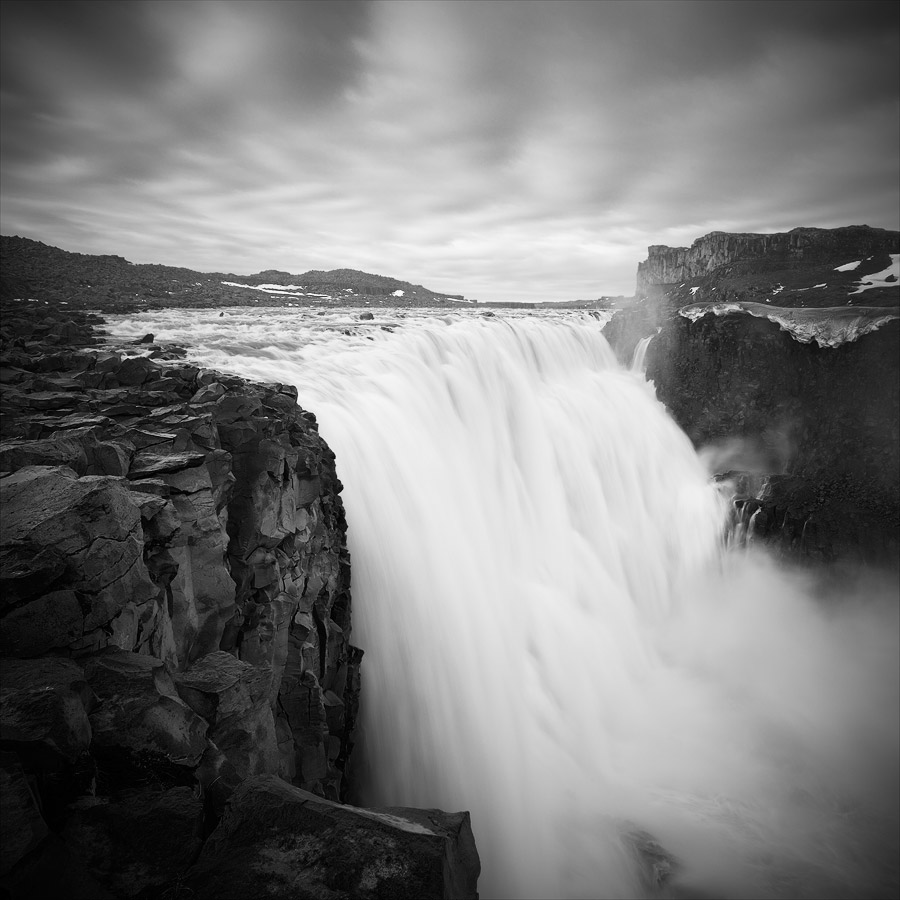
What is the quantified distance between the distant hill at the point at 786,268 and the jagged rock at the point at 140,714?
28.9 metres

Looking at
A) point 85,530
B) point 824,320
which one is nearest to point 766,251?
point 824,320

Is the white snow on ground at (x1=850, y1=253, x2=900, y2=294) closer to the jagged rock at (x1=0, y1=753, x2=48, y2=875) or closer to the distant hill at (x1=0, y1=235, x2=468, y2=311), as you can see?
the jagged rock at (x1=0, y1=753, x2=48, y2=875)

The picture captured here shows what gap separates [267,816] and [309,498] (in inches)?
240

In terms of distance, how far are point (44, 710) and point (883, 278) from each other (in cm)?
4541

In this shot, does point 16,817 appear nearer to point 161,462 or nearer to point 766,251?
point 161,462

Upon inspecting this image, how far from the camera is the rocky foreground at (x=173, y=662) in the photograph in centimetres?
292

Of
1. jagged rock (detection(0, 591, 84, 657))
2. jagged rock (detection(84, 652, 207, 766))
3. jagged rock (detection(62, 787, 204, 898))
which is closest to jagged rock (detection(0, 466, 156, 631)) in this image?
jagged rock (detection(0, 591, 84, 657))

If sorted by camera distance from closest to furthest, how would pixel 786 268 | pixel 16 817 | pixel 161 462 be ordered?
pixel 16 817 < pixel 161 462 < pixel 786 268

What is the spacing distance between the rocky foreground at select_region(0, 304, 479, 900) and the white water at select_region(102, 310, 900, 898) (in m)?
2.70

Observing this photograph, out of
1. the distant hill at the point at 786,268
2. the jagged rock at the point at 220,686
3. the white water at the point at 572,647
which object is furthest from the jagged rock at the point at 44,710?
the distant hill at the point at 786,268

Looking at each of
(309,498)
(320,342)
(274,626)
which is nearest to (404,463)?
(309,498)

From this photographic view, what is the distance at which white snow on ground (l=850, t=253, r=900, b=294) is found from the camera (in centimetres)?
2950

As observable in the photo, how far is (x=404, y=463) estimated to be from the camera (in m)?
12.8

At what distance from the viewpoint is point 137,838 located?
3.02m
